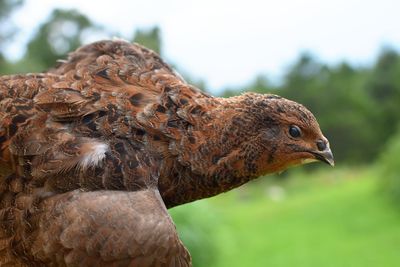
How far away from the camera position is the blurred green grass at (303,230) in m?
10.4

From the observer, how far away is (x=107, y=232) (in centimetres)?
275

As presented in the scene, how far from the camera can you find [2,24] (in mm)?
19344

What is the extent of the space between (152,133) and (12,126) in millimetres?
668

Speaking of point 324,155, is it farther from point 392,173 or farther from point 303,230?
point 392,173

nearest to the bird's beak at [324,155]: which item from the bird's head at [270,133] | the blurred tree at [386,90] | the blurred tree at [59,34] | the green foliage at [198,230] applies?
the bird's head at [270,133]

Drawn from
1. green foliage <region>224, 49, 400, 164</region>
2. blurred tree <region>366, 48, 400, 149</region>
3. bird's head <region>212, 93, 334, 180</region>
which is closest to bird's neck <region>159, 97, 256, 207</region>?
bird's head <region>212, 93, 334, 180</region>

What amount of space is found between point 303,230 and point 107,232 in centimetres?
1589

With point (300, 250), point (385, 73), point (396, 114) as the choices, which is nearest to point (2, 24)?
point (300, 250)

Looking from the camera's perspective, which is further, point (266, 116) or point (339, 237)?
point (339, 237)

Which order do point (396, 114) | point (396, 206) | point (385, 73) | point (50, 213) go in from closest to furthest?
point (50, 213), point (396, 206), point (396, 114), point (385, 73)

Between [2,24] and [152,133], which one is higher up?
[152,133]

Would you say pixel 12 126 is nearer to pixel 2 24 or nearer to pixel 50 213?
pixel 50 213

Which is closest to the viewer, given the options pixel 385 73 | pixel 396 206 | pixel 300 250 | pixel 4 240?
pixel 4 240

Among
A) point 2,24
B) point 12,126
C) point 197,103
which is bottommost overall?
point 2,24
